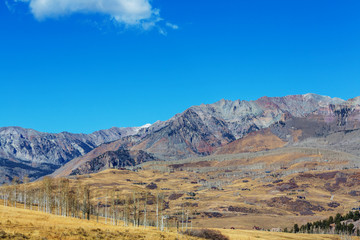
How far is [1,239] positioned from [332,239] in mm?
128851

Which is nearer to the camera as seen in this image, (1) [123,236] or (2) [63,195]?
(1) [123,236]

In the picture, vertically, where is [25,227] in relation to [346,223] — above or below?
above

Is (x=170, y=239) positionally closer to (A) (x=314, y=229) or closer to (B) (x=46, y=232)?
(B) (x=46, y=232)

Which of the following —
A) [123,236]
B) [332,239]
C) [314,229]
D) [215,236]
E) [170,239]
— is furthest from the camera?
[314,229]

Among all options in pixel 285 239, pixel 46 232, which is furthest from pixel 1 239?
pixel 285 239

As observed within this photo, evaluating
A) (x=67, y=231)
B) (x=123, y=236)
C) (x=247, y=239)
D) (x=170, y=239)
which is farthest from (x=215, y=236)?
(x=67, y=231)

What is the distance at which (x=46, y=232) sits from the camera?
181ft

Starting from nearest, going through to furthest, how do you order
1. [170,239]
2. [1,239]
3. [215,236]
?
[1,239] < [170,239] < [215,236]

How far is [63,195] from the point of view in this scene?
147125mm

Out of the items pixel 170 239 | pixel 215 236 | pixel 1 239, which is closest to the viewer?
pixel 1 239

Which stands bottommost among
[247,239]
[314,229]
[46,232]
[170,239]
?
[314,229]

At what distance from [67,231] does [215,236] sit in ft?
193

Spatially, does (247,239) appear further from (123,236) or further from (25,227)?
(25,227)

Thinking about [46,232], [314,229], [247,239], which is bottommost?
[314,229]
